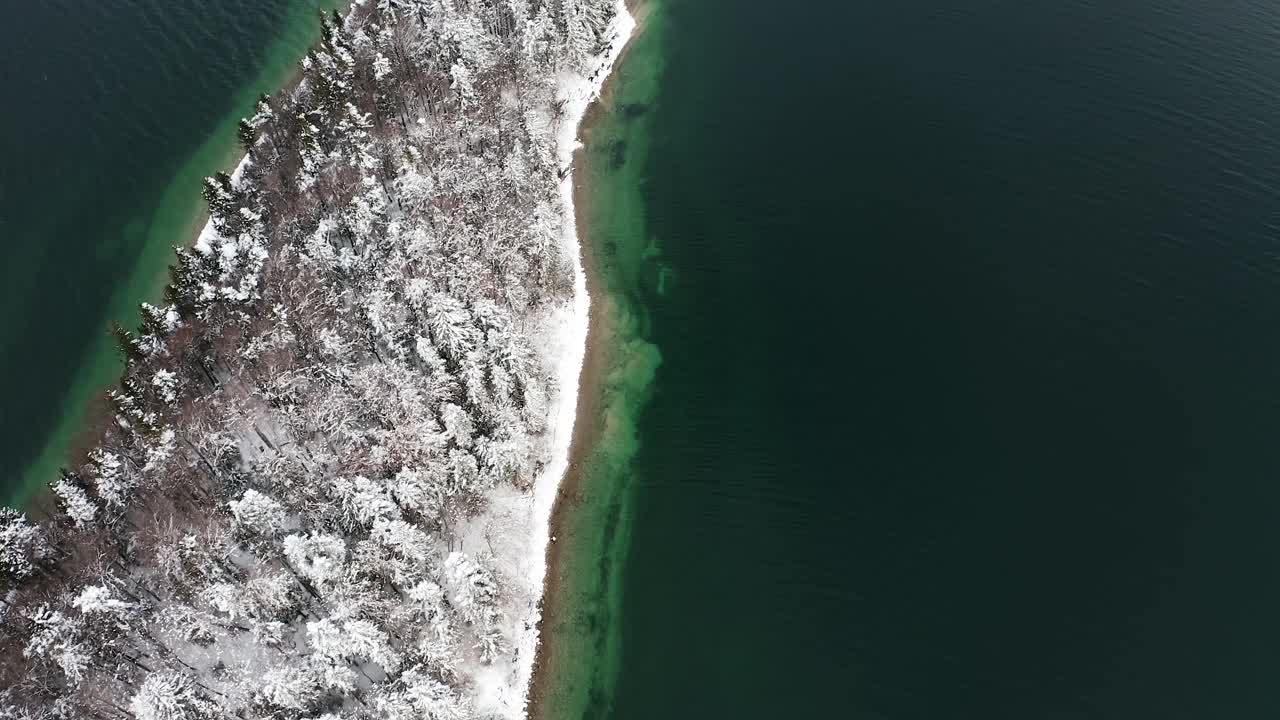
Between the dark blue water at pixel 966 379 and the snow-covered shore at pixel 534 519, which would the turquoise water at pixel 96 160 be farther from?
the dark blue water at pixel 966 379

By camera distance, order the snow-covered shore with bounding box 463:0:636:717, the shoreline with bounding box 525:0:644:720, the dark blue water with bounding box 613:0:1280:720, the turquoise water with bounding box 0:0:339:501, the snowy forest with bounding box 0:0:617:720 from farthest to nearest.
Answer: the turquoise water with bounding box 0:0:339:501 → the shoreline with bounding box 525:0:644:720 → the dark blue water with bounding box 613:0:1280:720 → the snow-covered shore with bounding box 463:0:636:717 → the snowy forest with bounding box 0:0:617:720

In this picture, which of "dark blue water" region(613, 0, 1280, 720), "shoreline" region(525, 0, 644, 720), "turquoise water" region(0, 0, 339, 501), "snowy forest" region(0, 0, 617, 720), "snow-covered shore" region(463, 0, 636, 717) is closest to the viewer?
"snowy forest" region(0, 0, 617, 720)

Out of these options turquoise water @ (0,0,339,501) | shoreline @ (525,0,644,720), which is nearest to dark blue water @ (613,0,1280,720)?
shoreline @ (525,0,644,720)

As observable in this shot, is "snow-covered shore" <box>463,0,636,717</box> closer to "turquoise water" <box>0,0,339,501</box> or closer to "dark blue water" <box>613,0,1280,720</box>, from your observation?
"dark blue water" <box>613,0,1280,720</box>

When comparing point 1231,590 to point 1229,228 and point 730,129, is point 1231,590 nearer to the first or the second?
point 1229,228

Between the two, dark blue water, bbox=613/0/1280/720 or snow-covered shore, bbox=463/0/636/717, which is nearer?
snow-covered shore, bbox=463/0/636/717
